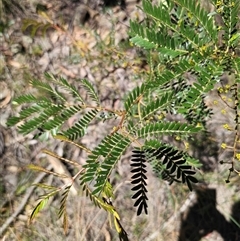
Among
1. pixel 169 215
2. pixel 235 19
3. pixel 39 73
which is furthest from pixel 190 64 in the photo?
pixel 39 73

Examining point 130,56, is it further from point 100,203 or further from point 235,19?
point 100,203

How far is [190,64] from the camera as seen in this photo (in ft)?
3.79

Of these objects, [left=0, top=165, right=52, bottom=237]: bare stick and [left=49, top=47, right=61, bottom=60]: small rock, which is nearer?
[left=0, top=165, right=52, bottom=237]: bare stick

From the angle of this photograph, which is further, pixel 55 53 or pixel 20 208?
pixel 55 53

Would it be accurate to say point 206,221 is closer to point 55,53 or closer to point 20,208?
point 20,208

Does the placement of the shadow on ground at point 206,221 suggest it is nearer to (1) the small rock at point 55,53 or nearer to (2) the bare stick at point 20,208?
(2) the bare stick at point 20,208

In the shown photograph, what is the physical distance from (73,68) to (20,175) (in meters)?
0.89

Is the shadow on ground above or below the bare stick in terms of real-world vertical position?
above

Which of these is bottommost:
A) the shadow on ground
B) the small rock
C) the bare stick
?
the bare stick

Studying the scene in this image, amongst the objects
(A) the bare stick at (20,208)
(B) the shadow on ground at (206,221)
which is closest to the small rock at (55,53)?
(A) the bare stick at (20,208)

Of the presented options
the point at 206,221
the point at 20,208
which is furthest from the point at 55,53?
the point at 206,221

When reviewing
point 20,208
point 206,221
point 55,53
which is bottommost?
point 20,208

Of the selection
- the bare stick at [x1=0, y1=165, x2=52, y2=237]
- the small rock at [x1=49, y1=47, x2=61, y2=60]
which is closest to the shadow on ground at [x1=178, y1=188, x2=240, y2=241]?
the bare stick at [x1=0, y1=165, x2=52, y2=237]

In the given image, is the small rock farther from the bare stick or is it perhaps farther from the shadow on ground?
the shadow on ground
